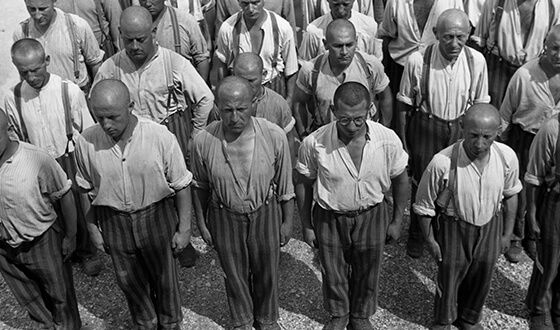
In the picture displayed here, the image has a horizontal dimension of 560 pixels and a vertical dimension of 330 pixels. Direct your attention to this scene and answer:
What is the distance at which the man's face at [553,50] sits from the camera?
5.36 meters

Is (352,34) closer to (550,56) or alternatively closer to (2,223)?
(550,56)

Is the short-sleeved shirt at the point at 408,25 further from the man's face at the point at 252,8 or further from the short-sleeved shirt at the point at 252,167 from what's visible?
the short-sleeved shirt at the point at 252,167

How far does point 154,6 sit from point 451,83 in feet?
10.2

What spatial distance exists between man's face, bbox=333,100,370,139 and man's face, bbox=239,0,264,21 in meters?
2.33

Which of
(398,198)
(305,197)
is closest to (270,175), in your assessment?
(305,197)

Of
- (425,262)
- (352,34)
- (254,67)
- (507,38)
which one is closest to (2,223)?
(254,67)

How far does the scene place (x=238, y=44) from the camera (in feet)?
22.4

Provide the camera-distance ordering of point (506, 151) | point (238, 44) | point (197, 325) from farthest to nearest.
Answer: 1. point (238, 44)
2. point (197, 325)
3. point (506, 151)

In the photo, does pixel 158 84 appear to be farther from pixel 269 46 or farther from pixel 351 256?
pixel 351 256

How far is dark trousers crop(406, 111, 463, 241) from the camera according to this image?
5973 mm

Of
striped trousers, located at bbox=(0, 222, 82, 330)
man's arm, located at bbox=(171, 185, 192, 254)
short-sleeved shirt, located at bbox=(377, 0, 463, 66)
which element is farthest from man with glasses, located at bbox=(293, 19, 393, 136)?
striped trousers, located at bbox=(0, 222, 82, 330)

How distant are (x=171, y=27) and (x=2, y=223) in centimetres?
284

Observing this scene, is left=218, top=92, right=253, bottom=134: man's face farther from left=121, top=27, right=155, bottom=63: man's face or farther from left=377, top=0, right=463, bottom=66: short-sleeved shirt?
left=377, top=0, right=463, bottom=66: short-sleeved shirt

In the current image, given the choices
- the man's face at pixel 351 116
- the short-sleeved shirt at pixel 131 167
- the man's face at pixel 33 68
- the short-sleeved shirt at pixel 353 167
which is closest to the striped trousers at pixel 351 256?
the short-sleeved shirt at pixel 353 167
